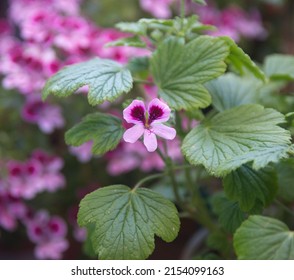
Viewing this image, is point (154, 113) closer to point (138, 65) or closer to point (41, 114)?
point (138, 65)

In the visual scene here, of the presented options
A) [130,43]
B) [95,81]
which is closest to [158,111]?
[95,81]

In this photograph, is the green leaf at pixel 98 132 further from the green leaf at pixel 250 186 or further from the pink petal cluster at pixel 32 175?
the pink petal cluster at pixel 32 175

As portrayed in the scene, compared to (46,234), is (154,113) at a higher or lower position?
higher

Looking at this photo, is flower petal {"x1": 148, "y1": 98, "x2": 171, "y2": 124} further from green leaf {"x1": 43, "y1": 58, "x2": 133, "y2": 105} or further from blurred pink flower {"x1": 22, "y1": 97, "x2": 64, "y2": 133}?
blurred pink flower {"x1": 22, "y1": 97, "x2": 64, "y2": 133}

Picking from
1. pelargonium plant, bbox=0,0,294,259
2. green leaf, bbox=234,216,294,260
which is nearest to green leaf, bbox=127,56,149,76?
pelargonium plant, bbox=0,0,294,259

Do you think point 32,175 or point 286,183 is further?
point 32,175

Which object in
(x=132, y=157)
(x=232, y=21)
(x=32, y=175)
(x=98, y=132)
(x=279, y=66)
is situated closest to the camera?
(x=98, y=132)
